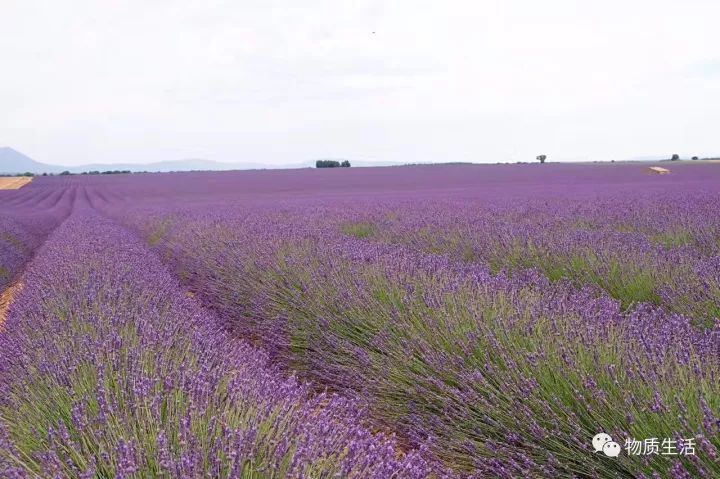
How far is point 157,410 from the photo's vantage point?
1605 millimetres

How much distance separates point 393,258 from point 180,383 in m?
2.48

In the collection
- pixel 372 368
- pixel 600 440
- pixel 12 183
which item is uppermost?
pixel 12 183

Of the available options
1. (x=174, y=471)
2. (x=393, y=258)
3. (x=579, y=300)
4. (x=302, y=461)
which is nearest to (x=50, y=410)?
(x=174, y=471)

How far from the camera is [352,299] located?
134 inches

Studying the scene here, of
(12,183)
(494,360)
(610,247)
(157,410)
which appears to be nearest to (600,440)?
(494,360)

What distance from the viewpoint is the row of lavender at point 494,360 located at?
5.80ft

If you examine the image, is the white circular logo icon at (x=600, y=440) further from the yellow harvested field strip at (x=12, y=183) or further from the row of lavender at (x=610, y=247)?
the yellow harvested field strip at (x=12, y=183)

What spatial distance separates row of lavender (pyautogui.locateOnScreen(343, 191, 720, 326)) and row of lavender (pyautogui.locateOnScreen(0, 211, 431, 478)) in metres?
1.68

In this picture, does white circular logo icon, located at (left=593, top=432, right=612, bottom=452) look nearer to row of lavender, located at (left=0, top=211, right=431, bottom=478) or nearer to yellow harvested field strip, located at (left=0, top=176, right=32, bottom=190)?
row of lavender, located at (left=0, top=211, right=431, bottom=478)

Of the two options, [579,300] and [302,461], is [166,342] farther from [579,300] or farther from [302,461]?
[579,300]

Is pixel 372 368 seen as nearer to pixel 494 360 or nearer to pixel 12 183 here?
pixel 494 360

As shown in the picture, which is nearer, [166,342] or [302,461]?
[302,461]

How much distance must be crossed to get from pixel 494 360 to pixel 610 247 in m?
2.54

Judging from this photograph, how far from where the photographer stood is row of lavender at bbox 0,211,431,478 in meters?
1.39
